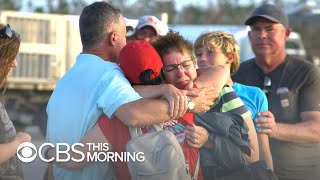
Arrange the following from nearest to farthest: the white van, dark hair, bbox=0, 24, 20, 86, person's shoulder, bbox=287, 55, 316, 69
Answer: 1. dark hair, bbox=0, 24, 20, 86
2. person's shoulder, bbox=287, 55, 316, 69
3. the white van

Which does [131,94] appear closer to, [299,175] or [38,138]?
[38,138]

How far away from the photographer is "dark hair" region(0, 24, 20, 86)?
2.61 m

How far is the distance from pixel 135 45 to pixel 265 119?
0.82 metres

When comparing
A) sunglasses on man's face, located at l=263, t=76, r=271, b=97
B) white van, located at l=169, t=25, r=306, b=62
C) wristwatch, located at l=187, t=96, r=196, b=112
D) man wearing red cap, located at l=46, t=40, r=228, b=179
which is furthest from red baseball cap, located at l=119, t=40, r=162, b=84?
white van, located at l=169, t=25, r=306, b=62

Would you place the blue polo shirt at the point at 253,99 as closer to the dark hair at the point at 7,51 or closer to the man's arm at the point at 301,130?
the man's arm at the point at 301,130

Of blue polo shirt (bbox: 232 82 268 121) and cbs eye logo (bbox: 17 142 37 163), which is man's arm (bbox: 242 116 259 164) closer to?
blue polo shirt (bbox: 232 82 268 121)

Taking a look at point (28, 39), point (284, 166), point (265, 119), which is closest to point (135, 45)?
point (265, 119)

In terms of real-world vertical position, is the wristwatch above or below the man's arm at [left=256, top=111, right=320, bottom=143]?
above

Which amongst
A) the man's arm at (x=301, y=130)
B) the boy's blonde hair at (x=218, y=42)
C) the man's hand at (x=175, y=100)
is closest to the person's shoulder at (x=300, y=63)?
the man's arm at (x=301, y=130)

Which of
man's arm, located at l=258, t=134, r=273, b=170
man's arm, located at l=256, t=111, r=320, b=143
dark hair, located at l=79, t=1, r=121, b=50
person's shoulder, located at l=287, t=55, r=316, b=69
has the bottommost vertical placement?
man's arm, located at l=256, t=111, r=320, b=143

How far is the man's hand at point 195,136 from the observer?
8.28 feet

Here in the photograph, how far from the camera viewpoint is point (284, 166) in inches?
135

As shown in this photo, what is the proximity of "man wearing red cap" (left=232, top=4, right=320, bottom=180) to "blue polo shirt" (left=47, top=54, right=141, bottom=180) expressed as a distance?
81cm

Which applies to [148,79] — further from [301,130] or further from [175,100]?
[301,130]
